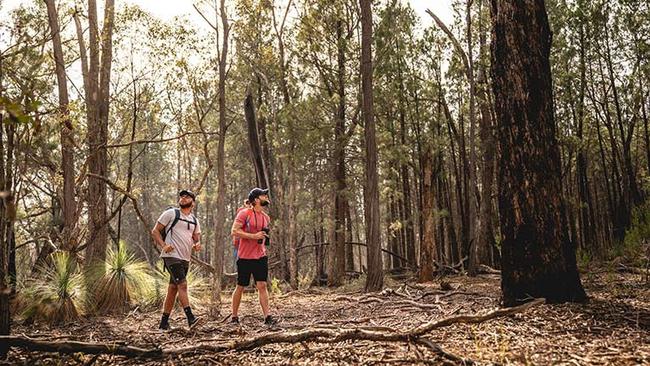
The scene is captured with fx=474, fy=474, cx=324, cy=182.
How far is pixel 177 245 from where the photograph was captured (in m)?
6.14

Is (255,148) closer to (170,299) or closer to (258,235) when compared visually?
(258,235)

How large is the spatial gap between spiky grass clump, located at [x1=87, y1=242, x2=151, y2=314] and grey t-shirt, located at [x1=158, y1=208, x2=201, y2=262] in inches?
129

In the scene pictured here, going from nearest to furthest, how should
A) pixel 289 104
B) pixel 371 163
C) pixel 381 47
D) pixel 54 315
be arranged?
pixel 54 315, pixel 371 163, pixel 381 47, pixel 289 104

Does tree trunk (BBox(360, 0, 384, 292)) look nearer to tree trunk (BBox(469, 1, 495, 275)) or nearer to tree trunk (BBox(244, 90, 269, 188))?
tree trunk (BBox(244, 90, 269, 188))

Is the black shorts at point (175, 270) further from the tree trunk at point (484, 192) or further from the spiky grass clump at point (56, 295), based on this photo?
the tree trunk at point (484, 192)

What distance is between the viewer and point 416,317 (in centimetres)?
541

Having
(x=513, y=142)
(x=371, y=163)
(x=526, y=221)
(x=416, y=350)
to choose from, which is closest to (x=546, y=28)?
(x=513, y=142)

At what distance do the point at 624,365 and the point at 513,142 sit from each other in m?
2.61

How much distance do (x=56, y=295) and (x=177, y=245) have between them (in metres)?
3.34

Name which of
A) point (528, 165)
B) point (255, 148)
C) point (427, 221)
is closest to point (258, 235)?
point (528, 165)

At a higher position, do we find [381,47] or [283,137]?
[381,47]

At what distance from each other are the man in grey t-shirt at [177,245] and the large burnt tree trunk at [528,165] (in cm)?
384

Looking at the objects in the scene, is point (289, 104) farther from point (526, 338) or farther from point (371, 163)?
point (526, 338)

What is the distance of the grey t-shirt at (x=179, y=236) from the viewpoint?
20.1ft
